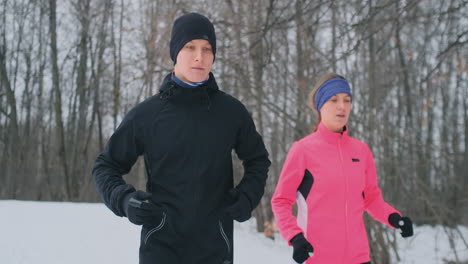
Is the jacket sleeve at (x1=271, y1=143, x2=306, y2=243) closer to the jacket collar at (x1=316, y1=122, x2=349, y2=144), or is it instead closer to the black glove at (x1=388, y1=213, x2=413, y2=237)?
the jacket collar at (x1=316, y1=122, x2=349, y2=144)

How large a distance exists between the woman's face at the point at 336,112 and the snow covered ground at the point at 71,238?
2.68 m

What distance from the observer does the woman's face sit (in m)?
2.38

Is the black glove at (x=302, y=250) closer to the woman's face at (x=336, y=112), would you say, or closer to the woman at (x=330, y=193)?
the woman at (x=330, y=193)

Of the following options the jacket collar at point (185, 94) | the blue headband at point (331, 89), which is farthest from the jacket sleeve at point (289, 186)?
the jacket collar at point (185, 94)

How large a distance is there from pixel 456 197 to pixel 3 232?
7101mm

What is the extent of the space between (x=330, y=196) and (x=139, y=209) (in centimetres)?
115

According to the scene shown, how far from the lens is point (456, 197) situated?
7242 mm

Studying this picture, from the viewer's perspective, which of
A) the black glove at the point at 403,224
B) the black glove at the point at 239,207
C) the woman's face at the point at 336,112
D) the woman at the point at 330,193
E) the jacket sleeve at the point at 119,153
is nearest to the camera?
the black glove at the point at 239,207

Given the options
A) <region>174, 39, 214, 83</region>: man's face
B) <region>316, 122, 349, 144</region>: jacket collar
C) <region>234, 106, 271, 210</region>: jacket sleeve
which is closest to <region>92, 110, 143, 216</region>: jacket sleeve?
<region>174, 39, 214, 83</region>: man's face

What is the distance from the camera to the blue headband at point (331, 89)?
7.89 feet

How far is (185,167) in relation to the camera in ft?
5.53

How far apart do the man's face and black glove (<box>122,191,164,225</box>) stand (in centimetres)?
58

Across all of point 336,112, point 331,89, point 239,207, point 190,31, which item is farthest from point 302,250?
point 190,31

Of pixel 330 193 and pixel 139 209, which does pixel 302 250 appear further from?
pixel 139 209
